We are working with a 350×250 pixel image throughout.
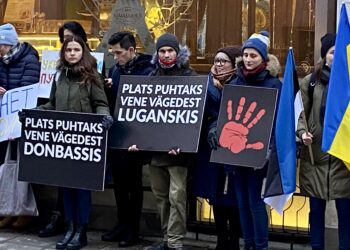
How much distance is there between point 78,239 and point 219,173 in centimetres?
142

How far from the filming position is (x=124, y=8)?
309 inches

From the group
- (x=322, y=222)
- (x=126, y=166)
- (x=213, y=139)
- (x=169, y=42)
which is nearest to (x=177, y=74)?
(x=169, y=42)

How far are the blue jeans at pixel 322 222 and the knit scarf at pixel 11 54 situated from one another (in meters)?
3.09

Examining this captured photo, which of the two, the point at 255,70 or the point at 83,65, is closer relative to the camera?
the point at 255,70

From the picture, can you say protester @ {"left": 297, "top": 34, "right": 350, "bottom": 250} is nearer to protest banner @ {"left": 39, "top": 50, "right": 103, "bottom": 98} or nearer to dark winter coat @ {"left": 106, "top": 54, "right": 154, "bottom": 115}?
dark winter coat @ {"left": 106, "top": 54, "right": 154, "bottom": 115}

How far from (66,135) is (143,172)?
1.08 metres

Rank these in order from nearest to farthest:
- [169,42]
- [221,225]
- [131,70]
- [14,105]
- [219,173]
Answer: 1. [169,42]
2. [219,173]
3. [221,225]
4. [131,70]
5. [14,105]

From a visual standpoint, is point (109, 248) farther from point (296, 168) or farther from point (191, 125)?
point (296, 168)

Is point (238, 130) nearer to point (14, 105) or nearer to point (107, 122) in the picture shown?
point (107, 122)

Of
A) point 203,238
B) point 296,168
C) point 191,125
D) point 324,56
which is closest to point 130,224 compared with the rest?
point 203,238

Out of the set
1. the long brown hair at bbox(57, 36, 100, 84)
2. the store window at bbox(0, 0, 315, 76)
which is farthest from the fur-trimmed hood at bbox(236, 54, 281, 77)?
the store window at bbox(0, 0, 315, 76)

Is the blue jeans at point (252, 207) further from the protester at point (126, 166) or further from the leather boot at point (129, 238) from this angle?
the leather boot at point (129, 238)

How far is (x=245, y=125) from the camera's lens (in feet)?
17.6

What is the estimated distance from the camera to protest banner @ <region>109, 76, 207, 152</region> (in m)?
5.64
